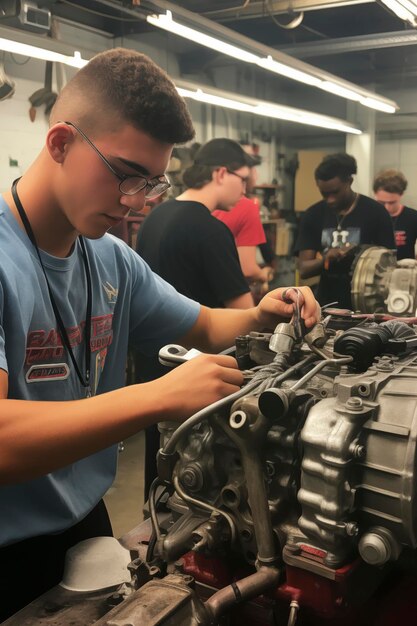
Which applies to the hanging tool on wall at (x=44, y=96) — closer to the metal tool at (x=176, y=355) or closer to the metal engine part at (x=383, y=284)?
the metal engine part at (x=383, y=284)

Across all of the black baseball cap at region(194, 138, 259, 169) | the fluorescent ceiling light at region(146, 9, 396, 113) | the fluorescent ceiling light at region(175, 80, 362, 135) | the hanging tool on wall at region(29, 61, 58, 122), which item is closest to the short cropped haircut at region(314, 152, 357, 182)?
the black baseball cap at region(194, 138, 259, 169)

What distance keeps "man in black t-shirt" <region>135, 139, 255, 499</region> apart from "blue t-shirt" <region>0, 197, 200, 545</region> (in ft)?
2.76

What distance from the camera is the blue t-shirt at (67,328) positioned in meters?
1.19

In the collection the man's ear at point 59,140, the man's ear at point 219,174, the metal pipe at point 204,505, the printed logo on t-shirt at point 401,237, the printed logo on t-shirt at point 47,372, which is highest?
the man's ear at point 219,174

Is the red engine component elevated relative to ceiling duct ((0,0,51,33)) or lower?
lower

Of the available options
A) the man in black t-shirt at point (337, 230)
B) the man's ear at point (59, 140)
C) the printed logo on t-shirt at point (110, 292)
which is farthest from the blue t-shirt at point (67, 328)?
the man in black t-shirt at point (337, 230)

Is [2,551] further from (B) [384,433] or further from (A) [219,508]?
(B) [384,433]

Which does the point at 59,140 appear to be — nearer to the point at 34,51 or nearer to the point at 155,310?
the point at 155,310

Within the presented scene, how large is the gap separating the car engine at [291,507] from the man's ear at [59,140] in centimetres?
44

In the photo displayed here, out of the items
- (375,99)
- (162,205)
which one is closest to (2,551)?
(162,205)

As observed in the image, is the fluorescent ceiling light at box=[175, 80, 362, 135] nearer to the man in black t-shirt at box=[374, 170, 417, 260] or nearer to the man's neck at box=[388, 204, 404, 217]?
the man in black t-shirt at box=[374, 170, 417, 260]

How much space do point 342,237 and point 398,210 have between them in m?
0.83

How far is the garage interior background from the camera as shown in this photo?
4445 mm

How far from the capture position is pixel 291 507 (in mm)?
1065
